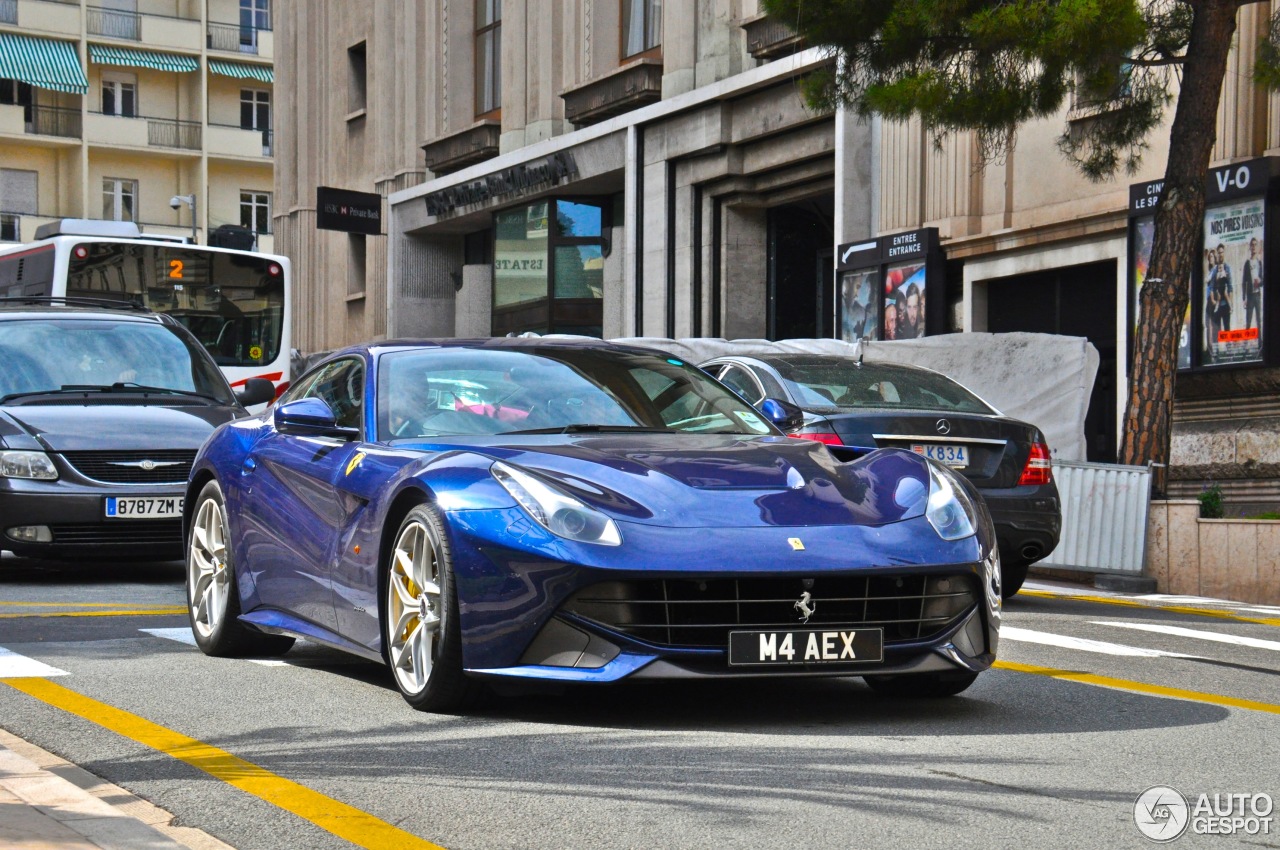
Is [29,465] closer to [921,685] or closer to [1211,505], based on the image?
[921,685]

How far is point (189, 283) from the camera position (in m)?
23.8

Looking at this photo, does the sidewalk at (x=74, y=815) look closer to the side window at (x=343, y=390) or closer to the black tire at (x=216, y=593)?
the side window at (x=343, y=390)

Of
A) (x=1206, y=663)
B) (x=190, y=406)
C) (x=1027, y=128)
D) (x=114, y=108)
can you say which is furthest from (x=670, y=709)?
(x=114, y=108)

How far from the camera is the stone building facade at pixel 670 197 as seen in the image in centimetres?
2023

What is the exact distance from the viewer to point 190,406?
1235cm

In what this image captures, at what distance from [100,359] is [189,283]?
11.4 m

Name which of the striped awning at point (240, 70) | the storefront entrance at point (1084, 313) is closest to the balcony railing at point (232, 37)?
the striped awning at point (240, 70)

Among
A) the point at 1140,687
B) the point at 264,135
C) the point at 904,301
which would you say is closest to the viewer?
the point at 1140,687

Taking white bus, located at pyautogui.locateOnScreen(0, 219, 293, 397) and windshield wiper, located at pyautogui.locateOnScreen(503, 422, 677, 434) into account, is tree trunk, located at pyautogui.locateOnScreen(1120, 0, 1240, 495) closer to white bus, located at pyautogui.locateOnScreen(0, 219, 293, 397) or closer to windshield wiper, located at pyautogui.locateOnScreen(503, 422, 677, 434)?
windshield wiper, located at pyautogui.locateOnScreen(503, 422, 677, 434)

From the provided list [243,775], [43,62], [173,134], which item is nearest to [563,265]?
[243,775]

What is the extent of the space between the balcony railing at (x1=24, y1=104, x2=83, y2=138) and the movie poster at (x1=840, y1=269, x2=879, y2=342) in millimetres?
44780

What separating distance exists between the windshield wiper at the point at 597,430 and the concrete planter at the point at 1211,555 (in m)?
7.88

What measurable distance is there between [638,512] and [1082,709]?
1724 mm

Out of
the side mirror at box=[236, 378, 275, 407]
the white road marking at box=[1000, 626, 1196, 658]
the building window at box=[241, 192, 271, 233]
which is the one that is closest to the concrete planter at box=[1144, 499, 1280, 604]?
the white road marking at box=[1000, 626, 1196, 658]
